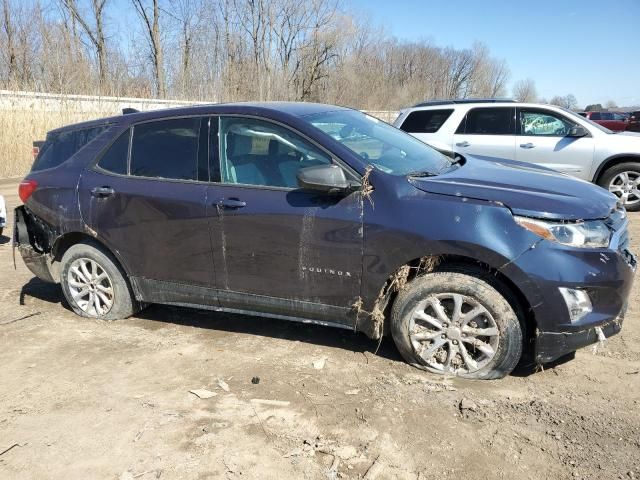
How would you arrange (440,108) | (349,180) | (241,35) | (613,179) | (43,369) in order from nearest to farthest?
(349,180) < (43,369) < (613,179) < (440,108) < (241,35)

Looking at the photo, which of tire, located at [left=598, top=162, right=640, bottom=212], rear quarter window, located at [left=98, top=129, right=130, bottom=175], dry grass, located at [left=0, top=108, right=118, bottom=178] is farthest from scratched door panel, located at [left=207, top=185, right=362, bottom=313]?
dry grass, located at [left=0, top=108, right=118, bottom=178]

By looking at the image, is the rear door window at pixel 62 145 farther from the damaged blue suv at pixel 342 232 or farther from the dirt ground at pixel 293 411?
the dirt ground at pixel 293 411

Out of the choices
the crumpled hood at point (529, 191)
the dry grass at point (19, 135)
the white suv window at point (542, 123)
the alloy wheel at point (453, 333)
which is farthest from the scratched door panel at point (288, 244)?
the dry grass at point (19, 135)

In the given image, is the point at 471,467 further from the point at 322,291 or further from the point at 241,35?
the point at 241,35

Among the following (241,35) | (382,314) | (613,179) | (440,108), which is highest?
(241,35)

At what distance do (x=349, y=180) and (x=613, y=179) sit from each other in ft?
22.5

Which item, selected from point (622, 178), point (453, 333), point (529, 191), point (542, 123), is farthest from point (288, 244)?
point (622, 178)

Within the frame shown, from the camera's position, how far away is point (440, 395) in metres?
3.34

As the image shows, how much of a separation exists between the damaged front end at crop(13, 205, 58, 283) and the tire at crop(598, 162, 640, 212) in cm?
796

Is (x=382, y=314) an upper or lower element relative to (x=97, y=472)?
upper

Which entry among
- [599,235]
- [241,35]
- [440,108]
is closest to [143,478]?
[599,235]

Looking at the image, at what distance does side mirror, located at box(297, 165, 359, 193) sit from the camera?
343 cm

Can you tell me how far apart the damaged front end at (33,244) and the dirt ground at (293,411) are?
2.35 feet

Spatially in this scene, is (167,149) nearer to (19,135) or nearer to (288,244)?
(288,244)
